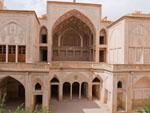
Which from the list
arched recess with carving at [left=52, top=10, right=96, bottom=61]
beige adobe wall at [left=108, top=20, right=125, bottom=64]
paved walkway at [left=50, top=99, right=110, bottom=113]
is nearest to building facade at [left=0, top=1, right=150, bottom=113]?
beige adobe wall at [left=108, top=20, right=125, bottom=64]

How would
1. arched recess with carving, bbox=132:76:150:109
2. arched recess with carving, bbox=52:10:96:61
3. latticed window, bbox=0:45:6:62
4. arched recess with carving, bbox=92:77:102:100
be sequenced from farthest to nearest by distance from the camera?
1. arched recess with carving, bbox=52:10:96:61
2. arched recess with carving, bbox=92:77:102:100
3. arched recess with carving, bbox=132:76:150:109
4. latticed window, bbox=0:45:6:62

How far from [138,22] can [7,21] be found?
43.3ft

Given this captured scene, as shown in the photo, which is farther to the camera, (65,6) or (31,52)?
(65,6)

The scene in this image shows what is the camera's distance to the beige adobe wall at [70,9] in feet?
82.5

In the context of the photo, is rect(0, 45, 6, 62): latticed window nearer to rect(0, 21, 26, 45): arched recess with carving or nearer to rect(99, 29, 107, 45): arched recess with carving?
rect(0, 21, 26, 45): arched recess with carving

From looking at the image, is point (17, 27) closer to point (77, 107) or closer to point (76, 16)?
point (77, 107)

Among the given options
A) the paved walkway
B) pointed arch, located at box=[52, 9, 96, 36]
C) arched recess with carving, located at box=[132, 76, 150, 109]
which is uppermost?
pointed arch, located at box=[52, 9, 96, 36]

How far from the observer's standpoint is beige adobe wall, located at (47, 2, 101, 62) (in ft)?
82.5

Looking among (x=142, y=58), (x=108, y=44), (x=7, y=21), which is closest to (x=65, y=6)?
(x=108, y=44)

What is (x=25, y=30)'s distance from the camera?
1895cm

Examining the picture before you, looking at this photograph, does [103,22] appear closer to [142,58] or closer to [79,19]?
[79,19]

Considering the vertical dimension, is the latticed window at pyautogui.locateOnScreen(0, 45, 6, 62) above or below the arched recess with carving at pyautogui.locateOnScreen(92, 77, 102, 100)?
above

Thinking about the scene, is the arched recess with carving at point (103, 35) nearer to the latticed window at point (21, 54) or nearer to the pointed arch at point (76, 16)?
the pointed arch at point (76, 16)

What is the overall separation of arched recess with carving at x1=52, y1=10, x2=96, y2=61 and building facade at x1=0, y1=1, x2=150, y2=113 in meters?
0.14
